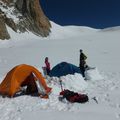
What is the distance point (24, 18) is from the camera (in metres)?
71.9

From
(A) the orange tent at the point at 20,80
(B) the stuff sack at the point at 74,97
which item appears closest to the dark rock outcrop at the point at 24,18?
(A) the orange tent at the point at 20,80

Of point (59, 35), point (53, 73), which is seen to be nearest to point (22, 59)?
point (53, 73)

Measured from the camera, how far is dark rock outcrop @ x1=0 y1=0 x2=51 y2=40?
6262 cm

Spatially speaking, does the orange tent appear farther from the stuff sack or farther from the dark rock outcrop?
the dark rock outcrop

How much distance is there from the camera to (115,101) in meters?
11.2

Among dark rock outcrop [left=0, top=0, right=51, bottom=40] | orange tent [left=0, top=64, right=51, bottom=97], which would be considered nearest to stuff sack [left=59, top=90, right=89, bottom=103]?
orange tent [left=0, top=64, right=51, bottom=97]

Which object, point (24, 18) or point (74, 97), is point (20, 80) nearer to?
point (74, 97)

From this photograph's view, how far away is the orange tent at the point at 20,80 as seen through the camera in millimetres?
12961

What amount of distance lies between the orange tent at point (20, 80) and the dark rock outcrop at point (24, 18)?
138 ft

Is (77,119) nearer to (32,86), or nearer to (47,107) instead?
(47,107)

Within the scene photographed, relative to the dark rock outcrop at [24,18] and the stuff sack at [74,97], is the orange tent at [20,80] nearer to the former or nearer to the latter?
the stuff sack at [74,97]

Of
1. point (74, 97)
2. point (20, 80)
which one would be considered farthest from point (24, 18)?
point (74, 97)

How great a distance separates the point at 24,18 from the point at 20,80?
60.0 metres

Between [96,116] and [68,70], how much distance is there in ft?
23.7
